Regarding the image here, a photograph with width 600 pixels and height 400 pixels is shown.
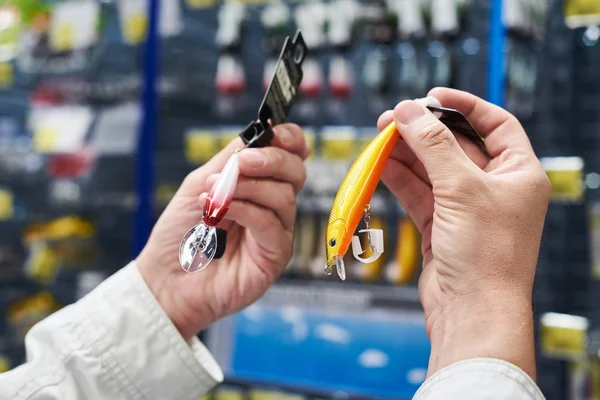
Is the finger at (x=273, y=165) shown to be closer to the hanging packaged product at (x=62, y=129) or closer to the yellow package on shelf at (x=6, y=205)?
the hanging packaged product at (x=62, y=129)

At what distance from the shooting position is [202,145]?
234 cm

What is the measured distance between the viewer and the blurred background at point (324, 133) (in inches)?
79.9

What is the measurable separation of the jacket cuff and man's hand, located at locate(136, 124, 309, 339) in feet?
0.10

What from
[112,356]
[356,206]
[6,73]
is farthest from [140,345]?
[6,73]

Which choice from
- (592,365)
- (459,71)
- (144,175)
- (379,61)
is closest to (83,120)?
(144,175)

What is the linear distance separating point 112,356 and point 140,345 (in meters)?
0.04

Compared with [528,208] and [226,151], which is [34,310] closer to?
[226,151]

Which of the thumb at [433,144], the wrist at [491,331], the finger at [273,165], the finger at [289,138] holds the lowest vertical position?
the wrist at [491,331]

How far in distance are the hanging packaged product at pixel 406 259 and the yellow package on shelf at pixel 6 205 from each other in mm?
2002

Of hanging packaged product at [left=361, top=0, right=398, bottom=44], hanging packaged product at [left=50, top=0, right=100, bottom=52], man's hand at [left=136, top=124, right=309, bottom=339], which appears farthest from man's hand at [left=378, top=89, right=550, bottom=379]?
hanging packaged product at [left=50, top=0, right=100, bottom=52]

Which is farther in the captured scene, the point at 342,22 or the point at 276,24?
the point at 276,24

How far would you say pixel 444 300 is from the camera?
0.78 meters

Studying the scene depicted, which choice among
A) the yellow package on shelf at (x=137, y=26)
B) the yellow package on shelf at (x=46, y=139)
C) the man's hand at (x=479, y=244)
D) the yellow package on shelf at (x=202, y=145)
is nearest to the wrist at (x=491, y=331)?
the man's hand at (x=479, y=244)

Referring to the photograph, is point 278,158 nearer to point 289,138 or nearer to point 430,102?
point 289,138
